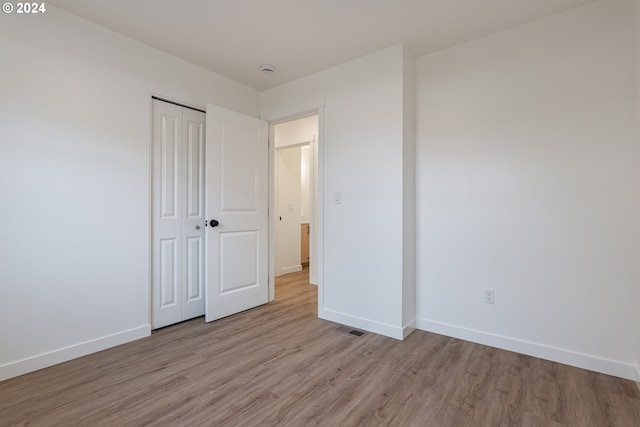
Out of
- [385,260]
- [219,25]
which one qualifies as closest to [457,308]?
[385,260]

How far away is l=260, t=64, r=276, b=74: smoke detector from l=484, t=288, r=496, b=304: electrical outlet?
2.71m

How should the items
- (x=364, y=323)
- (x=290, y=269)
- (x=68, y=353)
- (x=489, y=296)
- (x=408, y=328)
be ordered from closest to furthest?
(x=68, y=353), (x=489, y=296), (x=408, y=328), (x=364, y=323), (x=290, y=269)

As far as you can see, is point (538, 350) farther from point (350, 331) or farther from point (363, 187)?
point (363, 187)

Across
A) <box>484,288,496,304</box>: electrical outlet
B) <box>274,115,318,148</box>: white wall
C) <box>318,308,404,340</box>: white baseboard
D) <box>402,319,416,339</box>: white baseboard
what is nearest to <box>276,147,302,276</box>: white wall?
<box>274,115,318,148</box>: white wall

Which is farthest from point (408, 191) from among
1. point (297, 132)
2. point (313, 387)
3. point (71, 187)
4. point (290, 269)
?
point (290, 269)

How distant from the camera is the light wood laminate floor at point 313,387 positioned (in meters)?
1.61

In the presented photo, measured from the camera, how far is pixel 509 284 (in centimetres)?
238

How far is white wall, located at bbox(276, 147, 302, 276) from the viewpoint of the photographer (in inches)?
202

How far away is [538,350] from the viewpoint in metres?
2.25

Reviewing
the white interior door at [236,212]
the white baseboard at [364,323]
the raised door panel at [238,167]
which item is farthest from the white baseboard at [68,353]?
the white baseboard at [364,323]

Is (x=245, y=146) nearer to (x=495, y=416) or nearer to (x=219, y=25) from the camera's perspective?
(x=219, y=25)

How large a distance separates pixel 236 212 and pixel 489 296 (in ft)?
7.84

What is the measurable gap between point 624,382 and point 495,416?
1.02 metres

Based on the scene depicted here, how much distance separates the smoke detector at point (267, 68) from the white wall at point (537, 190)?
4.46 feet
